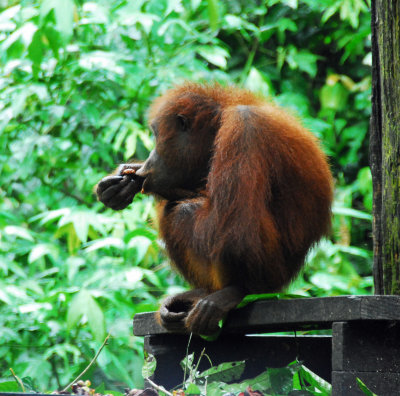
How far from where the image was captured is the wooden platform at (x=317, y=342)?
144cm

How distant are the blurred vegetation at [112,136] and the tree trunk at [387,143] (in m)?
1.08

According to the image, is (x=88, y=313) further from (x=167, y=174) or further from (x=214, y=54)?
(x=214, y=54)

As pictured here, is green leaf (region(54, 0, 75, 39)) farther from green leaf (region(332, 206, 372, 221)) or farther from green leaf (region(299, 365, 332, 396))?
green leaf (region(332, 206, 372, 221))

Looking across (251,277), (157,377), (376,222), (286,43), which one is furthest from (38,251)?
(286,43)

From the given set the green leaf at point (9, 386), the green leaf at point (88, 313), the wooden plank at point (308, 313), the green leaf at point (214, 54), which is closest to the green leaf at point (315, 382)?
the wooden plank at point (308, 313)

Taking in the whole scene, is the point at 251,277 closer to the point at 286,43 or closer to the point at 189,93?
the point at 189,93

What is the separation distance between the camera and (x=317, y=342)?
1.97 m

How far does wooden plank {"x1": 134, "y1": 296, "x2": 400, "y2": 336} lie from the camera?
1.42 meters

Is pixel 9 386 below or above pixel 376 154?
below

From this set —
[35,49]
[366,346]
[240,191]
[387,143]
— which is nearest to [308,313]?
[366,346]

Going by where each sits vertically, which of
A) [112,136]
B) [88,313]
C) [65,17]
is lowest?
[88,313]

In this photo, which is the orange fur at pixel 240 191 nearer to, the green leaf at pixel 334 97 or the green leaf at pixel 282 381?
the green leaf at pixel 282 381

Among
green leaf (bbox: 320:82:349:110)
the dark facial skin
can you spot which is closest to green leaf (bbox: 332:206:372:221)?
green leaf (bbox: 320:82:349:110)

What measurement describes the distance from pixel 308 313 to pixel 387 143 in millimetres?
562
